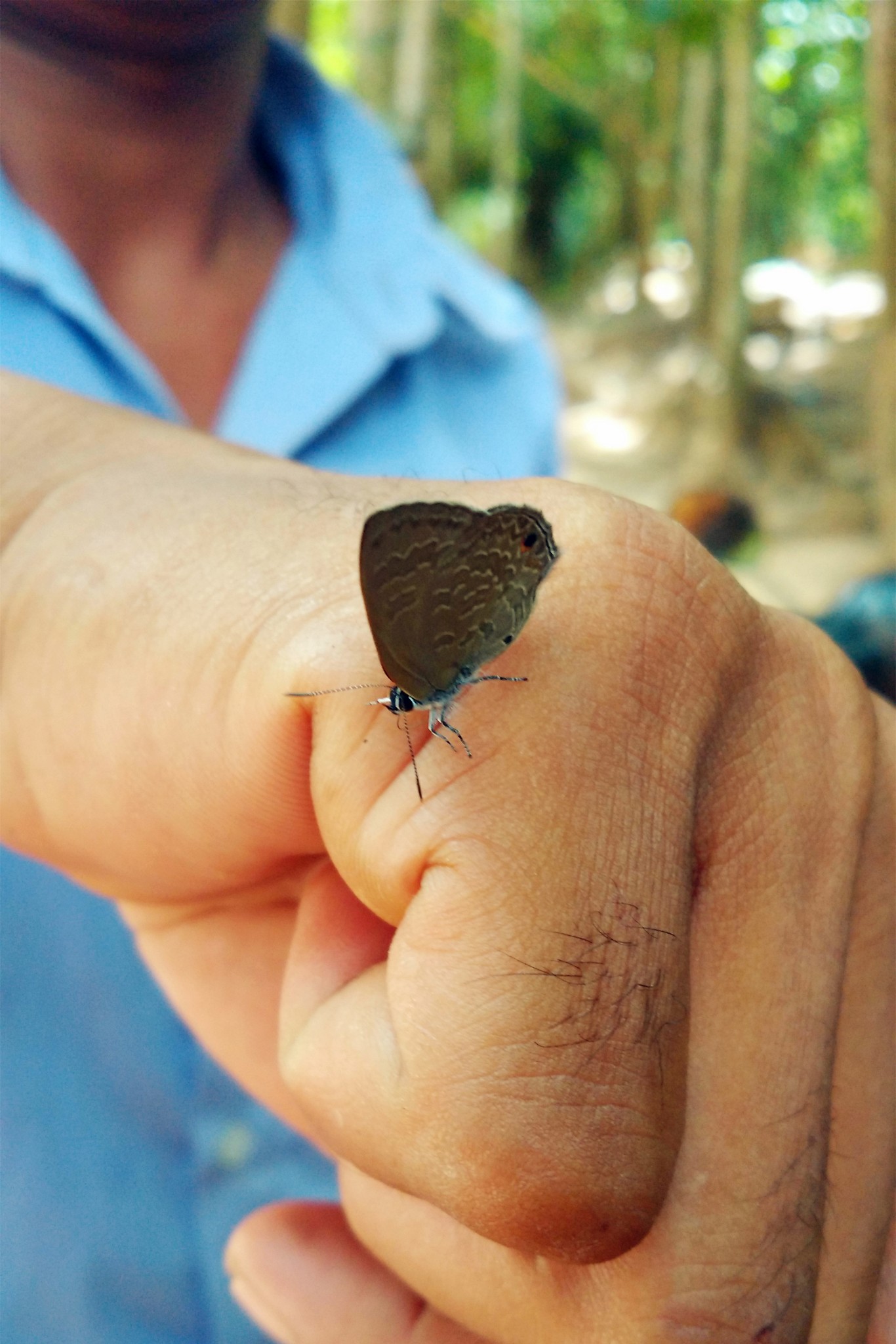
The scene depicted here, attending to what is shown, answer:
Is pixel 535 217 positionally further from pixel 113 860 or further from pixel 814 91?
pixel 113 860

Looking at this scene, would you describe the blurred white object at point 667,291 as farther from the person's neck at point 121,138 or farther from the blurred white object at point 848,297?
the person's neck at point 121,138

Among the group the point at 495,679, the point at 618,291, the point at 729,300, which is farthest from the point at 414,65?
the point at 618,291

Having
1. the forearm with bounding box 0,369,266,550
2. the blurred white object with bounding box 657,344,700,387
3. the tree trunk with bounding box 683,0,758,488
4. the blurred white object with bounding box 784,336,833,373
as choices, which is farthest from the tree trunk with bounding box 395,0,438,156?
the forearm with bounding box 0,369,266,550

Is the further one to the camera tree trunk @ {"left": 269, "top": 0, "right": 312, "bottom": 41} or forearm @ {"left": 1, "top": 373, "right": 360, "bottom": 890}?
tree trunk @ {"left": 269, "top": 0, "right": 312, "bottom": 41}

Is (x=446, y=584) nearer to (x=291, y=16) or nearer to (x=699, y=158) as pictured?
(x=291, y=16)

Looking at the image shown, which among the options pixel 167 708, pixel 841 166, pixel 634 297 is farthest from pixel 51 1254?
pixel 634 297

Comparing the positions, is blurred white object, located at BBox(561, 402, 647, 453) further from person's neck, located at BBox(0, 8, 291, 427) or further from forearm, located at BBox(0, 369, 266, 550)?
forearm, located at BBox(0, 369, 266, 550)

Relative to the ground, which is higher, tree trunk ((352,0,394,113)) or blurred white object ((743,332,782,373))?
tree trunk ((352,0,394,113))
